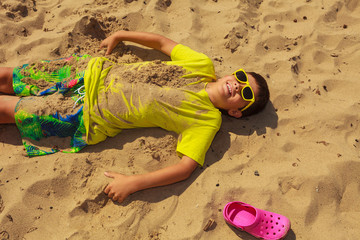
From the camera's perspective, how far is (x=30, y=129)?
2.67 meters

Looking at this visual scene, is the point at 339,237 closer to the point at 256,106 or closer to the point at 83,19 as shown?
the point at 256,106

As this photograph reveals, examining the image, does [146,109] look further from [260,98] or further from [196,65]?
[260,98]

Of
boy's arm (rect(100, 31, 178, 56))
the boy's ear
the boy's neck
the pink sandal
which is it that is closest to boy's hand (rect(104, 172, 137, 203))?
the pink sandal

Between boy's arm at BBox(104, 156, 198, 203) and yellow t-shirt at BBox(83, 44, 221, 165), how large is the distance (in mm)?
138

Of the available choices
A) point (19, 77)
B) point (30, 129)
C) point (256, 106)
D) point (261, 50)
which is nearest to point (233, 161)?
point (256, 106)

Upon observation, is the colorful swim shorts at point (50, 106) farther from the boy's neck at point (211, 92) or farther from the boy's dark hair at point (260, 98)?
the boy's dark hair at point (260, 98)

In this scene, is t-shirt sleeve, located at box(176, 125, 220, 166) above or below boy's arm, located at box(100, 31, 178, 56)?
below

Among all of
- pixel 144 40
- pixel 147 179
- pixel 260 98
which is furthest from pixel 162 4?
pixel 147 179

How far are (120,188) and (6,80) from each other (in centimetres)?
162

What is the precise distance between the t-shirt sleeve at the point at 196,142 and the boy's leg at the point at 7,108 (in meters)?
1.58

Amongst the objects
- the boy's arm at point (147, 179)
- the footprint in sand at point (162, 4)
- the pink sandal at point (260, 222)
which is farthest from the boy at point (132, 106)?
the footprint in sand at point (162, 4)

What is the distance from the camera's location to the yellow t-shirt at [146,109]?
265 centimetres

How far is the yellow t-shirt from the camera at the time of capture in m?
2.65

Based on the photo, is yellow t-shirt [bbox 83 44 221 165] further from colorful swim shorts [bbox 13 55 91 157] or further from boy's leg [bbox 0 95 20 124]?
boy's leg [bbox 0 95 20 124]
